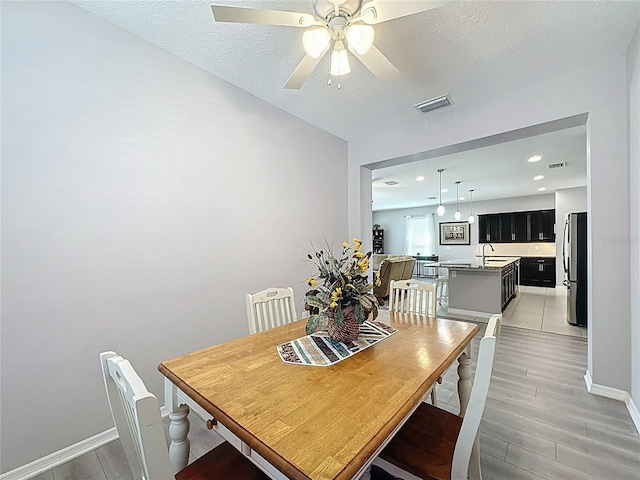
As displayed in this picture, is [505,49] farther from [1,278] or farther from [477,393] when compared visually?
[1,278]

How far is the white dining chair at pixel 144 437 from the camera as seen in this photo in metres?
0.61

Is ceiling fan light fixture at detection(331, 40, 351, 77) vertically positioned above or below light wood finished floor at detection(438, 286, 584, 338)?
above

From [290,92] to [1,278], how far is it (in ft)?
7.95

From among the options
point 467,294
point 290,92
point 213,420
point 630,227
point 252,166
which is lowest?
point 467,294

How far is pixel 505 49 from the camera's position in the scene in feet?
6.79

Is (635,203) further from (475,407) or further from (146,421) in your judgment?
(146,421)

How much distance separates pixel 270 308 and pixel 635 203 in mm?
2678

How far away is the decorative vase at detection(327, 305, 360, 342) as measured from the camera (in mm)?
1429

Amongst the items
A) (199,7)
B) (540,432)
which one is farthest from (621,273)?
(199,7)

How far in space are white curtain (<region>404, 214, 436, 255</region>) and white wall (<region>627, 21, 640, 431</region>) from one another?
306 inches

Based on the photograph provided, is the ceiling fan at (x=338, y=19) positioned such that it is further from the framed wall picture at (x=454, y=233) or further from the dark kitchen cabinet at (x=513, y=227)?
the framed wall picture at (x=454, y=233)

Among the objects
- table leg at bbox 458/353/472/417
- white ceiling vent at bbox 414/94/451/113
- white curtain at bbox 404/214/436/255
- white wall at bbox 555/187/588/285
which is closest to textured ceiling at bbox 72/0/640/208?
white ceiling vent at bbox 414/94/451/113

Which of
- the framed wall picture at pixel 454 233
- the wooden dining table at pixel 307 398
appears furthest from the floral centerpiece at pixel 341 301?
the framed wall picture at pixel 454 233

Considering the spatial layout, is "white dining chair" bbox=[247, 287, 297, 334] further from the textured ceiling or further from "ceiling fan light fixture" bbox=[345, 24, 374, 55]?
the textured ceiling
